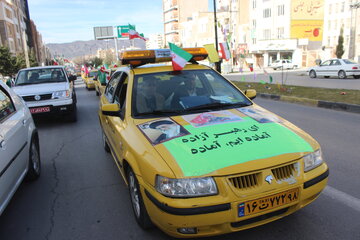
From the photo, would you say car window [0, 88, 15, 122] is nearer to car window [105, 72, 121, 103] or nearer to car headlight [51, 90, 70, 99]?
car window [105, 72, 121, 103]

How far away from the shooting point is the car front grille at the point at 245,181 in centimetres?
229

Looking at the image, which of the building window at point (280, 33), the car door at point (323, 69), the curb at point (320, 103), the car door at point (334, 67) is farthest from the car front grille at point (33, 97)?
the building window at point (280, 33)

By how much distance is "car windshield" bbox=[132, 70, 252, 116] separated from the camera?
11.2 feet

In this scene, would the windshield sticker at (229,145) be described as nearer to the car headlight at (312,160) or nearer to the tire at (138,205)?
the car headlight at (312,160)

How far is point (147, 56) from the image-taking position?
4074 millimetres

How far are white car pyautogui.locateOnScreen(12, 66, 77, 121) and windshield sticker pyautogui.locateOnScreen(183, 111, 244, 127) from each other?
229 inches

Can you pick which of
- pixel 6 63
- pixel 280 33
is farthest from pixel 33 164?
pixel 280 33

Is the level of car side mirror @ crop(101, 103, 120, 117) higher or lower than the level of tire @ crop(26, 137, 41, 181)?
higher

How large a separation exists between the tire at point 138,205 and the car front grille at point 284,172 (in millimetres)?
1167

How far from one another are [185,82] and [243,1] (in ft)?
229

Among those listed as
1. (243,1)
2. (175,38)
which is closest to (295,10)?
(243,1)

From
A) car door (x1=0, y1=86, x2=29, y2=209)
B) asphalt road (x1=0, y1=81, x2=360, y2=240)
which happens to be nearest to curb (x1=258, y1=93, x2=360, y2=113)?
asphalt road (x1=0, y1=81, x2=360, y2=240)

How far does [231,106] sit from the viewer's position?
352 centimetres

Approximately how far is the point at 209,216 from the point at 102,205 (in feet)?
5.69
